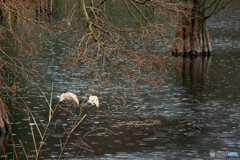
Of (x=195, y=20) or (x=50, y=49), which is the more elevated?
(x=195, y=20)

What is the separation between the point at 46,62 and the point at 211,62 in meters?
8.75

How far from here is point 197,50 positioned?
25719mm

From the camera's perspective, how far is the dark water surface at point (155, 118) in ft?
31.5

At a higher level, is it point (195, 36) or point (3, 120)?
point (3, 120)

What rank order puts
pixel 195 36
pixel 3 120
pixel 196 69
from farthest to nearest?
pixel 195 36
pixel 196 69
pixel 3 120

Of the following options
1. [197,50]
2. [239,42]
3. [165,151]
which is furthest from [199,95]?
[239,42]

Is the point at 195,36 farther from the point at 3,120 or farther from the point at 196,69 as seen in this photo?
the point at 3,120

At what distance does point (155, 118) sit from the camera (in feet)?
40.6

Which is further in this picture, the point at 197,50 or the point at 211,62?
the point at 197,50

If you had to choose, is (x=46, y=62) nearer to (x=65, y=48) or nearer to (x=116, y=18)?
(x=65, y=48)

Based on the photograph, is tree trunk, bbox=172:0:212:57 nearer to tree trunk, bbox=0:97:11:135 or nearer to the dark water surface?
the dark water surface

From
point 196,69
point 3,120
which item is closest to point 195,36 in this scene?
point 196,69

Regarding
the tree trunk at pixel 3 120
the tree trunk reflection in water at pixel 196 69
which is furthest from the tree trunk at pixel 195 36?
the tree trunk at pixel 3 120

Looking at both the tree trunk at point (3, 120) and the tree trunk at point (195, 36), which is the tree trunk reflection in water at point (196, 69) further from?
the tree trunk at point (3, 120)
